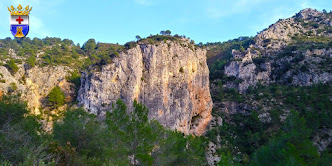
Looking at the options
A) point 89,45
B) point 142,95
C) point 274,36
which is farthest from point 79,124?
point 274,36

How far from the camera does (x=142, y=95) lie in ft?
141

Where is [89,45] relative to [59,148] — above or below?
above

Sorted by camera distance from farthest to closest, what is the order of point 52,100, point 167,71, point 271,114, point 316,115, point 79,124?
point 271,114
point 167,71
point 316,115
point 52,100
point 79,124

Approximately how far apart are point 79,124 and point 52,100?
1084 inches

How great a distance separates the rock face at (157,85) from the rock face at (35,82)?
746cm

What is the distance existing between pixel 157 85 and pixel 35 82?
2640 centimetres

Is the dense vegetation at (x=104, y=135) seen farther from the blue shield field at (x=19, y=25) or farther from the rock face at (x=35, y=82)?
the rock face at (x=35, y=82)

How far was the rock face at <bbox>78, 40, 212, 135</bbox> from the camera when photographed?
1583 inches

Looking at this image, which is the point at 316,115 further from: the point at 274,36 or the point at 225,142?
the point at 274,36

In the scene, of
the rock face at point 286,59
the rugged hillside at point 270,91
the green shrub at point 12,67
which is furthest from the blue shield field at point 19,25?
the rock face at point 286,59

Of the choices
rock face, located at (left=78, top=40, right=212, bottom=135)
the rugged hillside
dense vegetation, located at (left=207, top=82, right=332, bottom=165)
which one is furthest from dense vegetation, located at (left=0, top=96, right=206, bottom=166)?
the rugged hillside

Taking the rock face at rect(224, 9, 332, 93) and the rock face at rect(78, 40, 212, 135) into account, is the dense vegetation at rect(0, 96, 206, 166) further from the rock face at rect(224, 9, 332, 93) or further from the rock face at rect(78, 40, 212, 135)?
the rock face at rect(224, 9, 332, 93)

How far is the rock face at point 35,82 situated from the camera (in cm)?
3641

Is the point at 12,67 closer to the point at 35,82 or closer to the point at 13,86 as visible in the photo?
the point at 35,82
